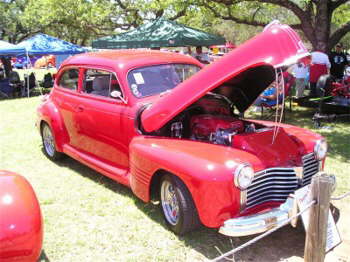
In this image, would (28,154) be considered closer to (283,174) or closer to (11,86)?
(283,174)

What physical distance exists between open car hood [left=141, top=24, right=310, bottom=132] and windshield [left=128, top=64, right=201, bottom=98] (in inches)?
18.4

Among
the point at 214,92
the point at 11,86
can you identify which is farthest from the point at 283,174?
the point at 11,86

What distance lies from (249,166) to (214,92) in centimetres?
168

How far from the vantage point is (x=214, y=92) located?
15.5 ft

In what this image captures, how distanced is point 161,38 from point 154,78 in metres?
7.26

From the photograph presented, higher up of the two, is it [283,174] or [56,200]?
[283,174]

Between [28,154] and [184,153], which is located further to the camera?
[28,154]

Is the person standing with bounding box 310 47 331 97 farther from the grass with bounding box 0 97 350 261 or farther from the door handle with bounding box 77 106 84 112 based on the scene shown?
the door handle with bounding box 77 106 84 112

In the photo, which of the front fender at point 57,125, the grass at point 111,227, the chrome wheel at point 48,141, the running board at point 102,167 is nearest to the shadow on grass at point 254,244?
the grass at point 111,227

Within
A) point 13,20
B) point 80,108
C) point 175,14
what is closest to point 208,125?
point 80,108

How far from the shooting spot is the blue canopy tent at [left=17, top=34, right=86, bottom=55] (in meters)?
15.4

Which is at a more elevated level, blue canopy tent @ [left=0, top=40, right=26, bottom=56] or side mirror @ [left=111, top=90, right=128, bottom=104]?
blue canopy tent @ [left=0, top=40, right=26, bottom=56]

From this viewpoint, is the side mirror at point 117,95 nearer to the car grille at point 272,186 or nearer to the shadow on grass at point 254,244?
the shadow on grass at point 254,244

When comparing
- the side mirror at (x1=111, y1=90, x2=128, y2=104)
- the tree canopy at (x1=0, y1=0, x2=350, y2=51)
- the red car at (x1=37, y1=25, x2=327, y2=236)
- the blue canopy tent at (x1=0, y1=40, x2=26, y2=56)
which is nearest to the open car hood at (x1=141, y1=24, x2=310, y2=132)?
the red car at (x1=37, y1=25, x2=327, y2=236)
